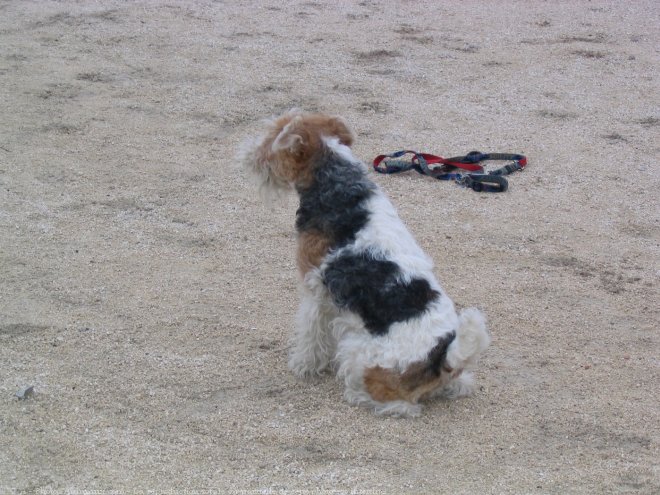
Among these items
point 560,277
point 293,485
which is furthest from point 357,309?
point 560,277

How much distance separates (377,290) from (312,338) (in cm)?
58

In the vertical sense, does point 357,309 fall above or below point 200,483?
above

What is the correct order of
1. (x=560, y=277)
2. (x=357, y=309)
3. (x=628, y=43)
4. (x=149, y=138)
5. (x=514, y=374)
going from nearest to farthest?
(x=357, y=309)
(x=514, y=374)
(x=560, y=277)
(x=149, y=138)
(x=628, y=43)

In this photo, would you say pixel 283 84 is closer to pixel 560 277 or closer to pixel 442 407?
pixel 560 277

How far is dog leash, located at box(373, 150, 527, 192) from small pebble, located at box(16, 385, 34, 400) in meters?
3.93

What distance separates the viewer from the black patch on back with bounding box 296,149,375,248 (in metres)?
4.65

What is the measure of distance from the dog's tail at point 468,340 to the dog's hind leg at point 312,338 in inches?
29.3

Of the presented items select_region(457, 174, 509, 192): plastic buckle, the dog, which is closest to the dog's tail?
the dog

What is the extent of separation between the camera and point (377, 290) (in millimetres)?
4520

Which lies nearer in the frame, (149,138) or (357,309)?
(357,309)

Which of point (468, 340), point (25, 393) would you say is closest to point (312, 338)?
point (468, 340)

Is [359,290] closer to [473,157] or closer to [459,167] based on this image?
[459,167]

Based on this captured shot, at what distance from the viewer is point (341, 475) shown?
4.16m

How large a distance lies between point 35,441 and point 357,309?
1.73 m
